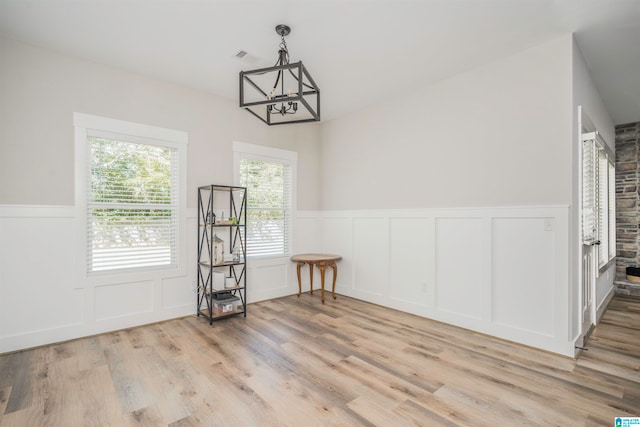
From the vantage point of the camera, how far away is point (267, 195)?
187 inches

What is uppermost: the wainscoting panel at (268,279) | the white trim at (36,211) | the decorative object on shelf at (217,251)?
the white trim at (36,211)

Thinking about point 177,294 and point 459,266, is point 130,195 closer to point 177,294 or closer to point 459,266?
point 177,294

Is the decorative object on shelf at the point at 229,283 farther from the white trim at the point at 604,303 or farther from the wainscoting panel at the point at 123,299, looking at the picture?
the white trim at the point at 604,303

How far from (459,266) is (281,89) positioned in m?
2.91

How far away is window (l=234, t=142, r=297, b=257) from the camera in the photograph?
14.8 ft

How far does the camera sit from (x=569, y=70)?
9.17 ft

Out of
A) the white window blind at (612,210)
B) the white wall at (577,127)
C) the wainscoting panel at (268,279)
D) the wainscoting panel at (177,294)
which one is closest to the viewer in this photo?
the white wall at (577,127)

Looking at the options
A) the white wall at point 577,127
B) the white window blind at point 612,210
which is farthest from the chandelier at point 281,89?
the white window blind at point 612,210

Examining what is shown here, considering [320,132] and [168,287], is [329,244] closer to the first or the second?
[320,132]

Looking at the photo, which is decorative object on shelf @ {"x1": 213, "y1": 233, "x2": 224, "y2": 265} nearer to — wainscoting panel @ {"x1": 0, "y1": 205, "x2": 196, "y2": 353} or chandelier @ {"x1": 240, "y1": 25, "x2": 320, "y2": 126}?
wainscoting panel @ {"x1": 0, "y1": 205, "x2": 196, "y2": 353}

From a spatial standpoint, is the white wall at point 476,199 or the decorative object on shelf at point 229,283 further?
the decorative object on shelf at point 229,283

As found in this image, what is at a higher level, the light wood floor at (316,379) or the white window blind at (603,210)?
the white window blind at (603,210)

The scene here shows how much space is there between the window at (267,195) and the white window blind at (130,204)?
3.20 feet

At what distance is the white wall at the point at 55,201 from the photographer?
2.87m
